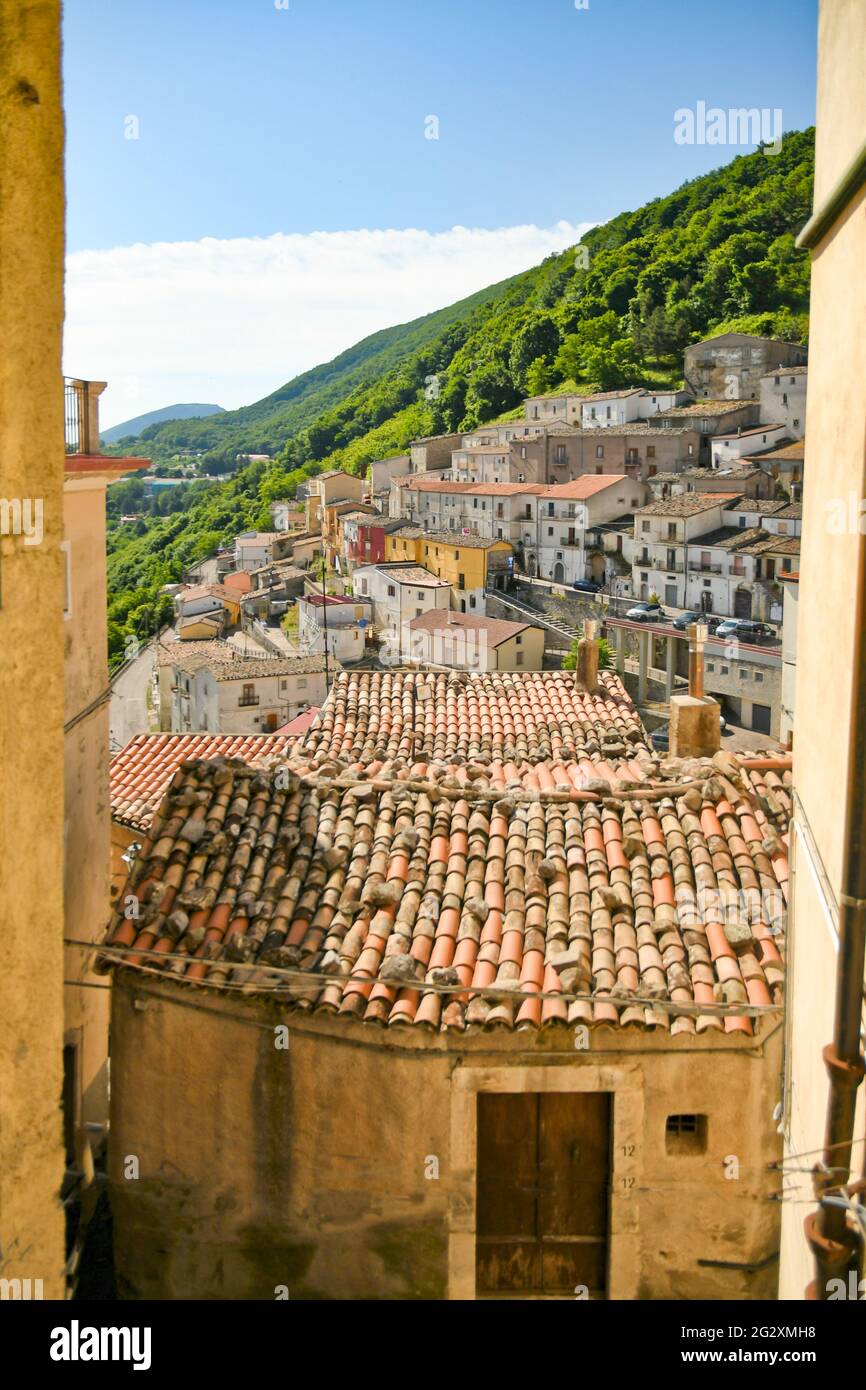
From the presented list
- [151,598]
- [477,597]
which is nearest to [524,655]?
[477,597]

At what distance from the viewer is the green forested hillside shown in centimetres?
10425

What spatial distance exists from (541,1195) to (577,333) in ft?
380

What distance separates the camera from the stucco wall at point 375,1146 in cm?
757

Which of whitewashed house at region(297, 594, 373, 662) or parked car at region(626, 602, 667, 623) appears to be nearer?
whitewashed house at region(297, 594, 373, 662)

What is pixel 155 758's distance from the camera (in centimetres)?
1838

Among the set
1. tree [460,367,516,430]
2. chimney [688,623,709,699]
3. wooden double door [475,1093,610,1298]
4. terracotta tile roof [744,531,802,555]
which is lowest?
wooden double door [475,1093,610,1298]

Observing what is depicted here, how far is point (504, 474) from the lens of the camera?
84.2 meters

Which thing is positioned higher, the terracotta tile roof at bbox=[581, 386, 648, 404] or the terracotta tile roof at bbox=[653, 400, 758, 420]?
the terracotta tile roof at bbox=[581, 386, 648, 404]

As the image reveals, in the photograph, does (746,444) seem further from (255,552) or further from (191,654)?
(255,552)

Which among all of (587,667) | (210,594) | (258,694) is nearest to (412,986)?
(587,667)

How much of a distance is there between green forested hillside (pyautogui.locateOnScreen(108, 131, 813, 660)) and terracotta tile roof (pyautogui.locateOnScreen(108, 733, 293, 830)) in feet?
198

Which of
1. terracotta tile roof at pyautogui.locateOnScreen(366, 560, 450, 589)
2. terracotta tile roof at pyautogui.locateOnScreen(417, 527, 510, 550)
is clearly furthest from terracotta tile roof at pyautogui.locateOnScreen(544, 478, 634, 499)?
terracotta tile roof at pyautogui.locateOnScreen(366, 560, 450, 589)

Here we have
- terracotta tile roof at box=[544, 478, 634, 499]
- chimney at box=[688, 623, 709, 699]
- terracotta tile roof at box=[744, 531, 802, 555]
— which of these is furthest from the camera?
terracotta tile roof at box=[544, 478, 634, 499]

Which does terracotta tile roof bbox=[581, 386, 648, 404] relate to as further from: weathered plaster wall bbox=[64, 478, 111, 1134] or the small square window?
the small square window
